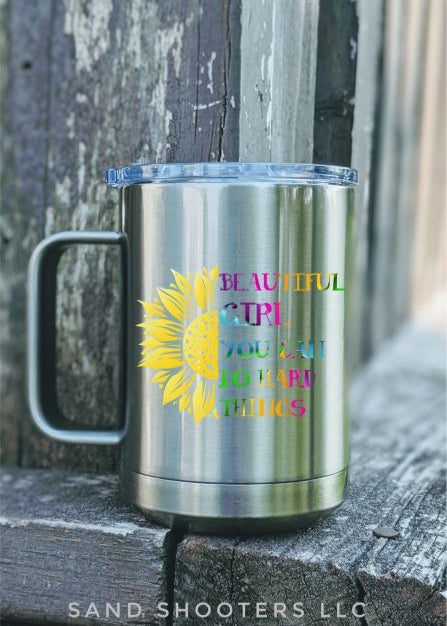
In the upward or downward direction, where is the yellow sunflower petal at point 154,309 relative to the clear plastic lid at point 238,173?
downward

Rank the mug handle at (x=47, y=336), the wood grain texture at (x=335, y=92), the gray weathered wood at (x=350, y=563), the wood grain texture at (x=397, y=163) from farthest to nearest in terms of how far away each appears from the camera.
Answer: the wood grain texture at (x=397, y=163) → the wood grain texture at (x=335, y=92) → the mug handle at (x=47, y=336) → the gray weathered wood at (x=350, y=563)

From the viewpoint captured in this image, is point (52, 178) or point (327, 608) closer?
point (327, 608)

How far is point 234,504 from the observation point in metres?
1.06

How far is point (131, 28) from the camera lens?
1277mm

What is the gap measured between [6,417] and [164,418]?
0.45 metres

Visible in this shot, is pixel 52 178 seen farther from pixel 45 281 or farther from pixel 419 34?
pixel 419 34

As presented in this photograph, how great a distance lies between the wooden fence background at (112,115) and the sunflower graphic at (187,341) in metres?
0.24

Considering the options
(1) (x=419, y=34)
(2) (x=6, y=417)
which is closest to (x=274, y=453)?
(2) (x=6, y=417)

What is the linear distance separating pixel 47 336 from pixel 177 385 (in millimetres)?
243

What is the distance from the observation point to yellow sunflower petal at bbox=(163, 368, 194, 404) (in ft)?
3.47

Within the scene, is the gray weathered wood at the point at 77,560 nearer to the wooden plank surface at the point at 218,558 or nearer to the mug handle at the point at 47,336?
the wooden plank surface at the point at 218,558

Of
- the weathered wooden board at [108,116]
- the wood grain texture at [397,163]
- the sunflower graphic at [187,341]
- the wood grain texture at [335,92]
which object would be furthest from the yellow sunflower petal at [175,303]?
the wood grain texture at [397,163]

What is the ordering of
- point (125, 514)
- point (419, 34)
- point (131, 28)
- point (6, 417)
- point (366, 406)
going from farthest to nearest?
point (419, 34)
point (366, 406)
point (6, 417)
point (131, 28)
point (125, 514)

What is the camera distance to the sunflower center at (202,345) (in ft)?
3.42
